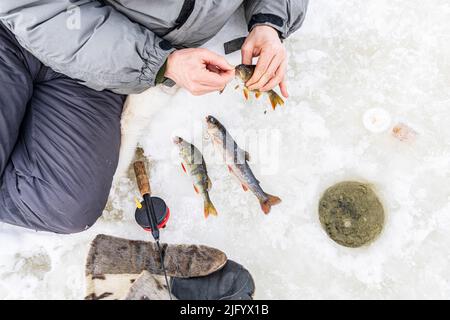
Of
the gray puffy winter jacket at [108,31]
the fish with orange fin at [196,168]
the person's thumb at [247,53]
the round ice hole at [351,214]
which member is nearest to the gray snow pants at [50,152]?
the gray puffy winter jacket at [108,31]

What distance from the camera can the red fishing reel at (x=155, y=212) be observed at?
2.54 m

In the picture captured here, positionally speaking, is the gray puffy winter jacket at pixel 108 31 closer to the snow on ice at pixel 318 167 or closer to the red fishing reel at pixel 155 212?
the snow on ice at pixel 318 167

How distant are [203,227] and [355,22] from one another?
75.0 inches

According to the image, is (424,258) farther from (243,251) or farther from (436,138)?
(243,251)

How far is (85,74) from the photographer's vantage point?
2.05m

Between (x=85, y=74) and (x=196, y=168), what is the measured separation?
36.2 inches

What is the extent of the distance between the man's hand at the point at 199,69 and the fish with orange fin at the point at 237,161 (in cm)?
49

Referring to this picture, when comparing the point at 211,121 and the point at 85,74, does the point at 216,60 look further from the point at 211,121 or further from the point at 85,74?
the point at 85,74

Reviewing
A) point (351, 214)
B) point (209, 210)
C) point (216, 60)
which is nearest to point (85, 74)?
point (216, 60)

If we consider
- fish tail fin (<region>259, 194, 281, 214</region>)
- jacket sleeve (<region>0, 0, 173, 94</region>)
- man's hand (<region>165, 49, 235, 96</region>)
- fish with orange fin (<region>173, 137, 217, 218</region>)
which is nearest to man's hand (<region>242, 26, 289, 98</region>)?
man's hand (<region>165, 49, 235, 96</region>)

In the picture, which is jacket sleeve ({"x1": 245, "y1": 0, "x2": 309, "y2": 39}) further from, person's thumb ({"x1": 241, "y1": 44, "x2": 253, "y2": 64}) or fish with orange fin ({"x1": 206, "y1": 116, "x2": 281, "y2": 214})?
fish with orange fin ({"x1": 206, "y1": 116, "x2": 281, "y2": 214})

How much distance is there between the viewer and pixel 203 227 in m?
2.71

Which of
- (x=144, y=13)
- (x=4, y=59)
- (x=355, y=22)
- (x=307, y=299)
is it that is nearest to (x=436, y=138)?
(x=355, y=22)

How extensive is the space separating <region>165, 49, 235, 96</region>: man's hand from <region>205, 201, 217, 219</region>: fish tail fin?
2.71 feet
